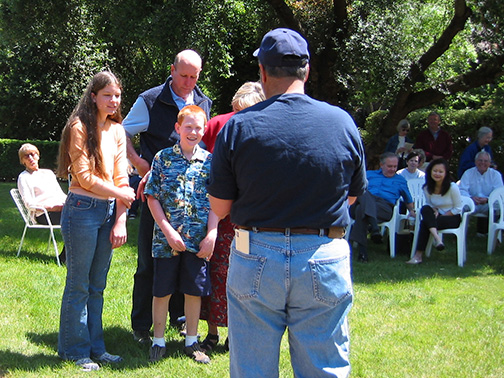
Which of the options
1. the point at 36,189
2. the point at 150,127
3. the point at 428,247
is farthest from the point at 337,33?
the point at 150,127

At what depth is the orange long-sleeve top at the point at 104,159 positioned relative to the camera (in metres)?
3.83

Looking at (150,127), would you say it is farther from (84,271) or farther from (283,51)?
(283,51)

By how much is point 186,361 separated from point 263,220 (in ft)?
6.90

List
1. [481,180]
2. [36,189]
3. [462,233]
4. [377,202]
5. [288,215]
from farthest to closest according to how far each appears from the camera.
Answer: [481,180]
[377,202]
[462,233]
[36,189]
[288,215]

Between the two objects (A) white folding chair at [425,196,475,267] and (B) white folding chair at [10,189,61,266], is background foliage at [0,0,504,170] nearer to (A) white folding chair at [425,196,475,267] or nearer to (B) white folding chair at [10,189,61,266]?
(A) white folding chair at [425,196,475,267]

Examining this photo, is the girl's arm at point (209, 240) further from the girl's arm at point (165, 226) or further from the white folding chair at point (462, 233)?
the white folding chair at point (462, 233)

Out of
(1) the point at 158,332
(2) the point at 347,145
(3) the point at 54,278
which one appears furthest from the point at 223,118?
(3) the point at 54,278

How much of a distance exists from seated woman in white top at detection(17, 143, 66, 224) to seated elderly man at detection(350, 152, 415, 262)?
13.0 feet

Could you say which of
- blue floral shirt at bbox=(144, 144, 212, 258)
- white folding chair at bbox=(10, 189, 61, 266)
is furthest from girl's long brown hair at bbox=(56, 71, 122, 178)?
white folding chair at bbox=(10, 189, 61, 266)

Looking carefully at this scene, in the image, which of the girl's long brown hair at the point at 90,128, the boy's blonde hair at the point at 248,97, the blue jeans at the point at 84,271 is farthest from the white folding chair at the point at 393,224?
the girl's long brown hair at the point at 90,128

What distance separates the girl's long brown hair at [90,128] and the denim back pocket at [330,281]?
6.65ft

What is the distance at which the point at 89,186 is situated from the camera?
3.82m

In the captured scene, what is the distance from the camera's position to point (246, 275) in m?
2.44

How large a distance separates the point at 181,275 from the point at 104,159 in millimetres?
955
